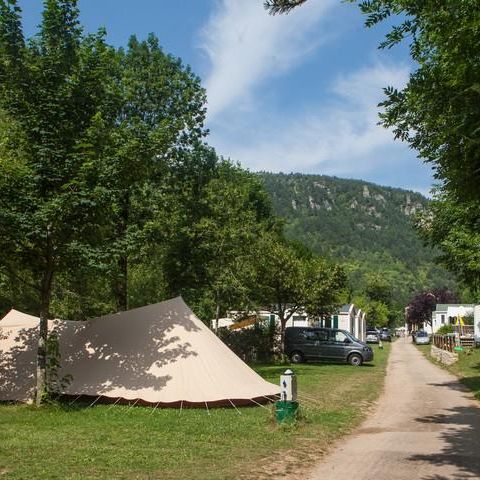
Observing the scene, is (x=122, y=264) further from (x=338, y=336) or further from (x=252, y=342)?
(x=338, y=336)

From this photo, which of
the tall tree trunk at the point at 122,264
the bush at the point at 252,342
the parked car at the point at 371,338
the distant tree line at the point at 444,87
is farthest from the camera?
the parked car at the point at 371,338

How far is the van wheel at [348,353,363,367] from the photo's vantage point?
2886cm

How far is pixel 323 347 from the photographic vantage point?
96.0ft

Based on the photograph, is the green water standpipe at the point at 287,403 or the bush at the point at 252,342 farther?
the bush at the point at 252,342

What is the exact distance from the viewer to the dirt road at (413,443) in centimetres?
773

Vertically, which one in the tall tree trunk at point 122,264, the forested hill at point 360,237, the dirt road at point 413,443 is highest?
the forested hill at point 360,237

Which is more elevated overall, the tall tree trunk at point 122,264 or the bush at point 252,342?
the tall tree trunk at point 122,264

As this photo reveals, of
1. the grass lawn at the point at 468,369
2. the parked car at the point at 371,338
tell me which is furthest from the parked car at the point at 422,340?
the grass lawn at the point at 468,369

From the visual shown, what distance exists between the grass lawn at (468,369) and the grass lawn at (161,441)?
21.5ft

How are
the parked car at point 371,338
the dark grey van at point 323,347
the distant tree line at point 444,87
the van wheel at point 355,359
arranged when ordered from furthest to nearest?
the parked car at point 371,338, the dark grey van at point 323,347, the van wheel at point 355,359, the distant tree line at point 444,87

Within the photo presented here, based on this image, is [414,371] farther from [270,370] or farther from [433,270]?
[433,270]

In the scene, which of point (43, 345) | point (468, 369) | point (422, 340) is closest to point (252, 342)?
point (468, 369)

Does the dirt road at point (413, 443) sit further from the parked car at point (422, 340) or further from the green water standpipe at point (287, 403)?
the parked car at point (422, 340)

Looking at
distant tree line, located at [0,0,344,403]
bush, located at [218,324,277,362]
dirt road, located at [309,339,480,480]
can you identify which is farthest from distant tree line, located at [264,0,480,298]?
bush, located at [218,324,277,362]
